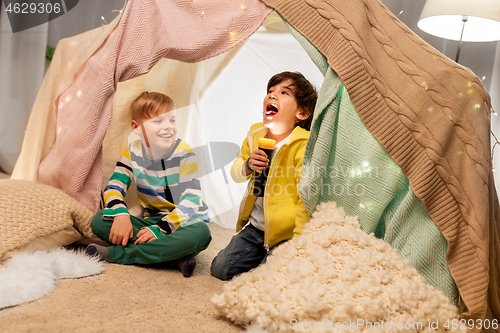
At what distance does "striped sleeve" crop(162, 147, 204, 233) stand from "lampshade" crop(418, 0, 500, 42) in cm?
139

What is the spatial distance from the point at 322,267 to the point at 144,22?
85 cm

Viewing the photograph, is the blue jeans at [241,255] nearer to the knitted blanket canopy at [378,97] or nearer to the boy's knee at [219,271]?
the boy's knee at [219,271]

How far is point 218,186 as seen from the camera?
1.73 metres

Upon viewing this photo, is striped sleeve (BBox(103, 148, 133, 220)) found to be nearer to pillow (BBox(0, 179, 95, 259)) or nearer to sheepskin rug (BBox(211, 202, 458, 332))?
pillow (BBox(0, 179, 95, 259))

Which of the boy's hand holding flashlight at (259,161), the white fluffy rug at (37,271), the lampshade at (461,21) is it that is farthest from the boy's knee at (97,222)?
the lampshade at (461,21)

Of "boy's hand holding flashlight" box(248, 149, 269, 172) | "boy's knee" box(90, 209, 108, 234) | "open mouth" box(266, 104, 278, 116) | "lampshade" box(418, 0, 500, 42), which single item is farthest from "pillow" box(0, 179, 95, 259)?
"lampshade" box(418, 0, 500, 42)

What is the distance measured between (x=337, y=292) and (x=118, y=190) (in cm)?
75

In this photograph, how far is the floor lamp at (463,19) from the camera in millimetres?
1657

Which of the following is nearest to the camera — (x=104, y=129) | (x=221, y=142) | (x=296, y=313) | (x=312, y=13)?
(x=296, y=313)

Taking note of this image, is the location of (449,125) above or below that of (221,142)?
above

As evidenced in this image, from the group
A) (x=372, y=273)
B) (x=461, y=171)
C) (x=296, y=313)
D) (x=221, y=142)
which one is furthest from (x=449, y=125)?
(x=221, y=142)

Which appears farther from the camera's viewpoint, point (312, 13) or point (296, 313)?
point (312, 13)

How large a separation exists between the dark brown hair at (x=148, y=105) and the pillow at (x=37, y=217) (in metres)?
0.38

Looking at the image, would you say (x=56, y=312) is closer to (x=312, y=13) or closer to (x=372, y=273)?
(x=372, y=273)
